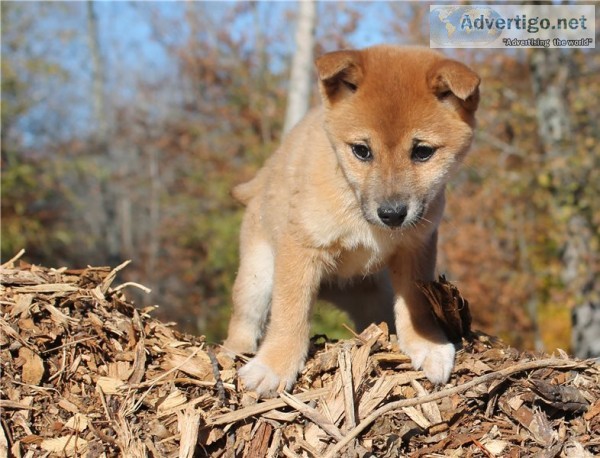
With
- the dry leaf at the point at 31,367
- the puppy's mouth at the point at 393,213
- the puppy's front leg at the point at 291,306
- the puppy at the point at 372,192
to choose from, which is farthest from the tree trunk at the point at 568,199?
the dry leaf at the point at 31,367

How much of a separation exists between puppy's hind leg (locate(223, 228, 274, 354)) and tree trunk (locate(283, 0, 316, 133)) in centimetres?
575

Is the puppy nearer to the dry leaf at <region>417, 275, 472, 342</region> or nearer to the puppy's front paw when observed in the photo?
the puppy's front paw

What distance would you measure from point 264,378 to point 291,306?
502 mm

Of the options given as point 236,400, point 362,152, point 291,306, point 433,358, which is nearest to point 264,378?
point 236,400

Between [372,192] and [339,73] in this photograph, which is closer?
[372,192]

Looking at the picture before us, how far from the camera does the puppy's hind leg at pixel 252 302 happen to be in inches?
196

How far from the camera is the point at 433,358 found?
4.04 meters

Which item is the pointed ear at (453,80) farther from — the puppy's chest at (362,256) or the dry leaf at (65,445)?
the dry leaf at (65,445)

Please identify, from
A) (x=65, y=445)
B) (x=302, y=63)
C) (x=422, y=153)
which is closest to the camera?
(x=65, y=445)

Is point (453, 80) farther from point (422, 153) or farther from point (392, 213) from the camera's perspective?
point (392, 213)

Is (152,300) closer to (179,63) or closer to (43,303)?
(179,63)

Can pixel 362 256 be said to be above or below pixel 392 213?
below

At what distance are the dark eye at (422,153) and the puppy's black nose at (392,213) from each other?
14.7 inches

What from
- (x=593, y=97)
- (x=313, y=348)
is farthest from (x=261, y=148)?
(x=313, y=348)
